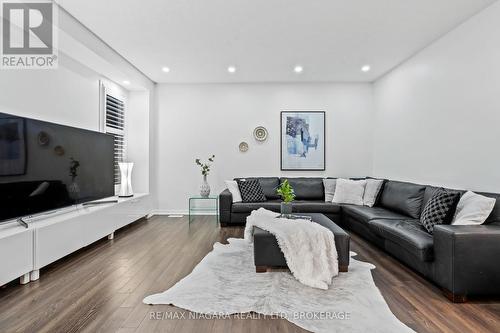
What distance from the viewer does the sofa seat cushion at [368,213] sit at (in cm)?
369

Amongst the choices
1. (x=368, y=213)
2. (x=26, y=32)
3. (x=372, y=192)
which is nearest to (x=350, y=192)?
(x=372, y=192)

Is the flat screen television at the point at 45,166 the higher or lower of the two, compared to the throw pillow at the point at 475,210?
higher

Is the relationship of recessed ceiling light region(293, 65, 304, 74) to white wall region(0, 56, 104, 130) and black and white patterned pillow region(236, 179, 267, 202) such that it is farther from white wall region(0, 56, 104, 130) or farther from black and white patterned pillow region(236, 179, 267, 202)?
white wall region(0, 56, 104, 130)

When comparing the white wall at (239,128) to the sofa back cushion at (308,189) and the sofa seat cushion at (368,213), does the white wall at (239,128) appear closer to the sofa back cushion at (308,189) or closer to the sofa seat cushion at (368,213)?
the sofa back cushion at (308,189)

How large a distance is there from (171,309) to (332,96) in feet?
16.8

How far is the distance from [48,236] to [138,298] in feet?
4.13

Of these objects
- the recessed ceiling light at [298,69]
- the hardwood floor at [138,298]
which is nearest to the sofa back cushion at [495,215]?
the hardwood floor at [138,298]

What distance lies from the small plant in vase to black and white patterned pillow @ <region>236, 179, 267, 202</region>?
0.70 meters

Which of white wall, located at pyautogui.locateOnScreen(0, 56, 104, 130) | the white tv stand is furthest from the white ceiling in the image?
the white tv stand

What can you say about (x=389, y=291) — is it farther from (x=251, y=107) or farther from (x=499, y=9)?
(x=251, y=107)

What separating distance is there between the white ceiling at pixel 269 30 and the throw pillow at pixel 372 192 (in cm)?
209

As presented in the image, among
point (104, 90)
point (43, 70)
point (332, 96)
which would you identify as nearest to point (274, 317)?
point (43, 70)

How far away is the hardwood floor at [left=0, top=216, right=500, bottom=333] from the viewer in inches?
75.2

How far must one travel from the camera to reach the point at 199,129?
231 inches
